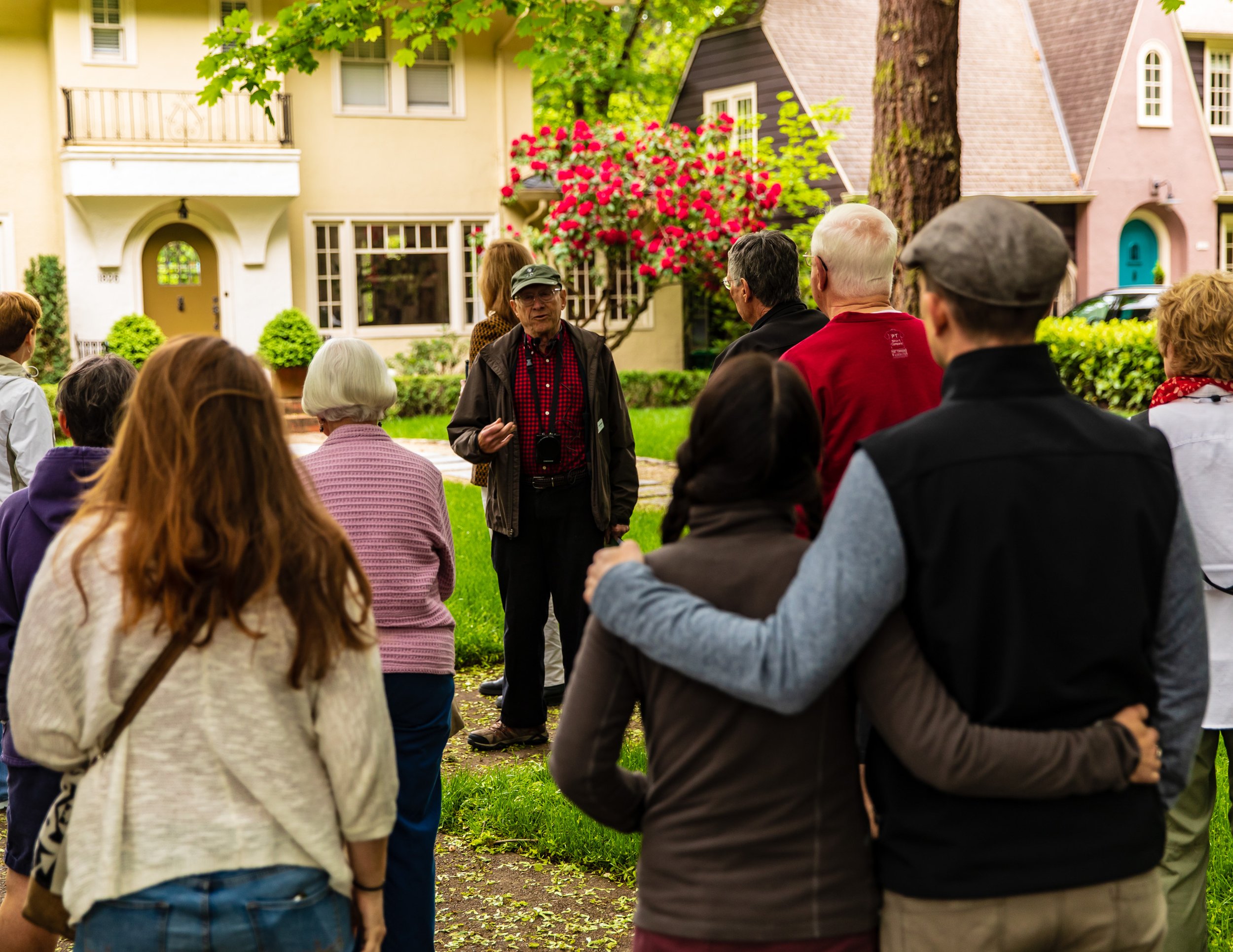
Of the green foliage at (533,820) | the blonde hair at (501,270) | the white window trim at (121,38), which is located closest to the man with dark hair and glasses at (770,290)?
the green foliage at (533,820)

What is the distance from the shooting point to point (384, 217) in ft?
67.6

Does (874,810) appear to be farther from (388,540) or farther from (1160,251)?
(1160,251)

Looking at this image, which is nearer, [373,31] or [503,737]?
[503,737]

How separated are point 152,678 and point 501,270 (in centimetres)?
402

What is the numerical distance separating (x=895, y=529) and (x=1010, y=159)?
1039 inches

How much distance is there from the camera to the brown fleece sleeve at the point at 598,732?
6.70 feet

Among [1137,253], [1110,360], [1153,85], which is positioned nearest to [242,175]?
[1110,360]

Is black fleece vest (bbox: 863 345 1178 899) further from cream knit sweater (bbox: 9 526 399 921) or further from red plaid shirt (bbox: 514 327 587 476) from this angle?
red plaid shirt (bbox: 514 327 587 476)

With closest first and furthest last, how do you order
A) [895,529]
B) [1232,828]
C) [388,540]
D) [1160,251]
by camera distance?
[895,529]
[388,540]
[1232,828]
[1160,251]

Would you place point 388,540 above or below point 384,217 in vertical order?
below

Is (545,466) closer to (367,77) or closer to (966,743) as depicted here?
(966,743)

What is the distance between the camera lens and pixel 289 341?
18141 mm

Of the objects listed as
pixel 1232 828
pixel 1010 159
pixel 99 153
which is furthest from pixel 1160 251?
pixel 1232 828

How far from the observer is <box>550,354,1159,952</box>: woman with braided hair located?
6.31ft
